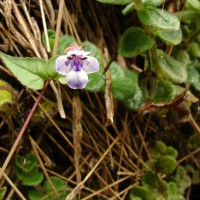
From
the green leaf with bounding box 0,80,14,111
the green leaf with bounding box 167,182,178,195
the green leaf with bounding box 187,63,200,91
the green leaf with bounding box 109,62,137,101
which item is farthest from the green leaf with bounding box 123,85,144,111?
the green leaf with bounding box 0,80,14,111

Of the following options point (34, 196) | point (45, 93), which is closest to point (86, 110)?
point (45, 93)

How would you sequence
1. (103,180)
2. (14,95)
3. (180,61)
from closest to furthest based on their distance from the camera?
(14,95) < (103,180) < (180,61)

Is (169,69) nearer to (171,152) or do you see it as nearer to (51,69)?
(171,152)

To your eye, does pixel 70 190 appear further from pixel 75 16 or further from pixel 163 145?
pixel 75 16

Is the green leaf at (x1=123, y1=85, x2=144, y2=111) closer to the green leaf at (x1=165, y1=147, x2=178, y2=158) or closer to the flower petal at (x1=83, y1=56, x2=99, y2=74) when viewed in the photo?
the green leaf at (x1=165, y1=147, x2=178, y2=158)

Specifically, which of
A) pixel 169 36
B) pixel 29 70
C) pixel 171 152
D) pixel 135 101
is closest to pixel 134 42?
pixel 169 36
